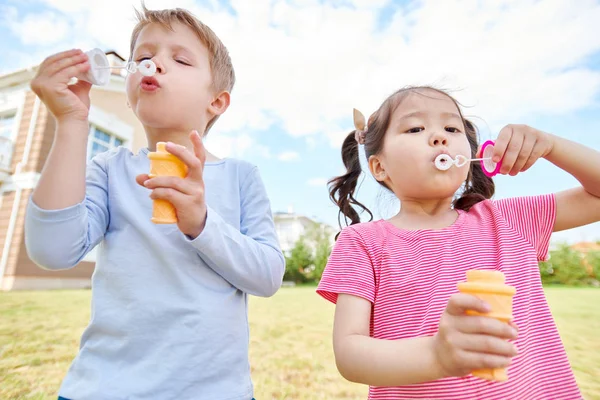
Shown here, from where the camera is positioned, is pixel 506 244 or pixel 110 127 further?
pixel 110 127

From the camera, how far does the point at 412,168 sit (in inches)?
55.9

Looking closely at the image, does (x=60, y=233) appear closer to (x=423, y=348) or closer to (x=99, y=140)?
(x=423, y=348)

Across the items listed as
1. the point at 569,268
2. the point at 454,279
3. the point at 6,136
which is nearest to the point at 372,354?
the point at 454,279

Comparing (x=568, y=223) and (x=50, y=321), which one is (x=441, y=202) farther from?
(x=50, y=321)

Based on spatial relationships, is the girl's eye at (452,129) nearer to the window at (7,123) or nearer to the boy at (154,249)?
the boy at (154,249)

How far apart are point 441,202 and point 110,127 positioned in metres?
11.4

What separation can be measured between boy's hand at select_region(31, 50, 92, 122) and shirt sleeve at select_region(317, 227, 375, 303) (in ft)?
2.84

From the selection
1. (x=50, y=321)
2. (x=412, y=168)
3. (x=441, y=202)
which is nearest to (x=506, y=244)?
(x=441, y=202)

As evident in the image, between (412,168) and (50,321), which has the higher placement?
(412,168)

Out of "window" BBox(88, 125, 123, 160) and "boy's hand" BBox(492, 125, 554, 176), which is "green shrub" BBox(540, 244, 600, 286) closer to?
"window" BBox(88, 125, 123, 160)

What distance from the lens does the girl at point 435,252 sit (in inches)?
46.0

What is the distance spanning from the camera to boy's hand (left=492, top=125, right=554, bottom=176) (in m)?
1.30

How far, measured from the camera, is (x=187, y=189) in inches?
42.3

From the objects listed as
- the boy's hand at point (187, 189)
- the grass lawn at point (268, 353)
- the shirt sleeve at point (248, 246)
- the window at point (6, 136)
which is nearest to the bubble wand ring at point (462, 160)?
the shirt sleeve at point (248, 246)
